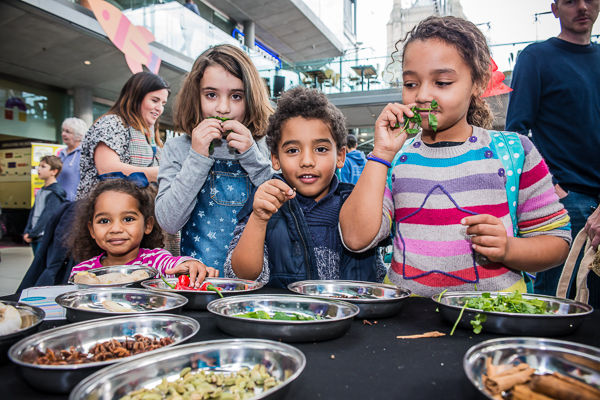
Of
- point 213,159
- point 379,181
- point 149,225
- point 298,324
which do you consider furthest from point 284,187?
point 149,225

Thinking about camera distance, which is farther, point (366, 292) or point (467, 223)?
point (366, 292)

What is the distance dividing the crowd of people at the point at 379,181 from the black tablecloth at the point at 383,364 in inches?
13.1

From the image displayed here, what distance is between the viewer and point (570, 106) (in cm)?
206

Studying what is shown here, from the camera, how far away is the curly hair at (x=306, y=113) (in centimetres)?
162

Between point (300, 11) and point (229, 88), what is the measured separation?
16345 mm

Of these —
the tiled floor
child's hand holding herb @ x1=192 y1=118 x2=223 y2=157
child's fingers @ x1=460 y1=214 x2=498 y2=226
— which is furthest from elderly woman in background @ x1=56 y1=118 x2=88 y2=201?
child's fingers @ x1=460 y1=214 x2=498 y2=226

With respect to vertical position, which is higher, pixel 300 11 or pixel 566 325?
pixel 300 11

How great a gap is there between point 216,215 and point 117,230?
1.63ft

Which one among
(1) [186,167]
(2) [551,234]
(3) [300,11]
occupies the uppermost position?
(3) [300,11]

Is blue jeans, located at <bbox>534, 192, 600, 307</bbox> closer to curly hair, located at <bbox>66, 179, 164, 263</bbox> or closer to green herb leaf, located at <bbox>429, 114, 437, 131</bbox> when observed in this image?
green herb leaf, located at <bbox>429, 114, 437, 131</bbox>

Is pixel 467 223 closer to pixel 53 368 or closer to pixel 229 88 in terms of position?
pixel 53 368

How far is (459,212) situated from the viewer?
1350 millimetres

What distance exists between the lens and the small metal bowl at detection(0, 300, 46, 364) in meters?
0.67

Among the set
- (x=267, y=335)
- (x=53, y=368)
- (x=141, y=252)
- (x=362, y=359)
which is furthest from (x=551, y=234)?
(x=141, y=252)
